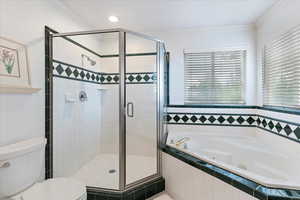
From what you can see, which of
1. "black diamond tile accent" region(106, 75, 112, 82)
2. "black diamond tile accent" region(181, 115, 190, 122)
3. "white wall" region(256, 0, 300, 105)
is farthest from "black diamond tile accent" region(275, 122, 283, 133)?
"black diamond tile accent" region(106, 75, 112, 82)

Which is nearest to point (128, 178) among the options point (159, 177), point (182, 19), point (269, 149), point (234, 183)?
point (159, 177)

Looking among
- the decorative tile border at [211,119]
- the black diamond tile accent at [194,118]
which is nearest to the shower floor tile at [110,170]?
the decorative tile border at [211,119]

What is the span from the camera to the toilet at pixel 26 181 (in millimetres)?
1233

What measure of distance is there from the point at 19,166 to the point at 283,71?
2938 millimetres

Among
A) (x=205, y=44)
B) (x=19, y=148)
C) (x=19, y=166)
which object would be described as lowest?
(x=19, y=166)

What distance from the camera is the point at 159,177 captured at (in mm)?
2008

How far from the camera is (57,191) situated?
4.23 ft

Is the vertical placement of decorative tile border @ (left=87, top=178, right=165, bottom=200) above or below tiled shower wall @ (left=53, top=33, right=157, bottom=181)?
below

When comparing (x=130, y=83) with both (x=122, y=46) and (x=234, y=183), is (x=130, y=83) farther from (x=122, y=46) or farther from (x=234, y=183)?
(x=234, y=183)

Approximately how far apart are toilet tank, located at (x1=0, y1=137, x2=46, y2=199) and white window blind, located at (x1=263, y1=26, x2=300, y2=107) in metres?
2.61

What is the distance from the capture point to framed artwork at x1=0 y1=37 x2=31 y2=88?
1.32 m

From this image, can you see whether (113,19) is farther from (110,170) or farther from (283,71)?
(283,71)

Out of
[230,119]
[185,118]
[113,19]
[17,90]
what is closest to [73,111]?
[17,90]

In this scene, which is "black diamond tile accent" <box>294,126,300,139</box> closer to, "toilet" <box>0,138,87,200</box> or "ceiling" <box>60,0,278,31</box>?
"ceiling" <box>60,0,278,31</box>
